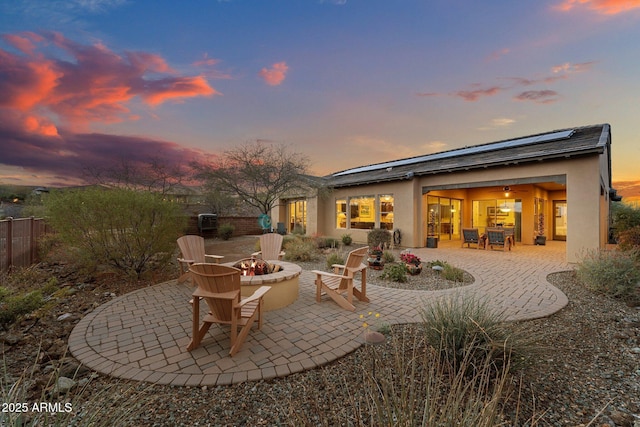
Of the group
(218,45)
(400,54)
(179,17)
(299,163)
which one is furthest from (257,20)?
(299,163)

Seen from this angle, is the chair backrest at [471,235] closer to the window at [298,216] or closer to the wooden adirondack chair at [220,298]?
the window at [298,216]

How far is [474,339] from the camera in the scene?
2.22 meters

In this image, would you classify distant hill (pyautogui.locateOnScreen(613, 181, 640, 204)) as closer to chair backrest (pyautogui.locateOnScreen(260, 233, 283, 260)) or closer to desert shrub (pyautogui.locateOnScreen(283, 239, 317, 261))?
desert shrub (pyautogui.locateOnScreen(283, 239, 317, 261))

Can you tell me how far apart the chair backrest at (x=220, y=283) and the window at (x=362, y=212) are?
11.0 meters

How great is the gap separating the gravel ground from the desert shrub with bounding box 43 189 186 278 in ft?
8.35

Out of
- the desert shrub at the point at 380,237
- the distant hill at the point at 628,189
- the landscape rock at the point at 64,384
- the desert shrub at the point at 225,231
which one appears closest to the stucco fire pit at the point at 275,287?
the landscape rock at the point at 64,384

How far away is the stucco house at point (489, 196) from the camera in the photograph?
8070 mm

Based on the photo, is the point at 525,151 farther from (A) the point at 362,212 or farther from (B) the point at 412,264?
(B) the point at 412,264

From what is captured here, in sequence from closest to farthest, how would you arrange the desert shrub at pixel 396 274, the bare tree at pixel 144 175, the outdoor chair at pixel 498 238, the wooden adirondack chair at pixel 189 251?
1. the wooden adirondack chair at pixel 189 251
2. the desert shrub at pixel 396 274
3. the outdoor chair at pixel 498 238
4. the bare tree at pixel 144 175

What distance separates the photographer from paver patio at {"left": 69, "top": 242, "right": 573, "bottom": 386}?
2580mm

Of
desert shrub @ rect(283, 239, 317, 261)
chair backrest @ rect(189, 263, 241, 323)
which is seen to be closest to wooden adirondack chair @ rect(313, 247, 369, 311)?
chair backrest @ rect(189, 263, 241, 323)

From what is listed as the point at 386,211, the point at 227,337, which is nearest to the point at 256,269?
the point at 227,337

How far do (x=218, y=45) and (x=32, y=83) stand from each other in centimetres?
569

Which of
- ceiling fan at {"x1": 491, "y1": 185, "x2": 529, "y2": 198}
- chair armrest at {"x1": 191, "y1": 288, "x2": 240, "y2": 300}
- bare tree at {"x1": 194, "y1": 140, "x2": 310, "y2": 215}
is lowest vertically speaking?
chair armrest at {"x1": 191, "y1": 288, "x2": 240, "y2": 300}
